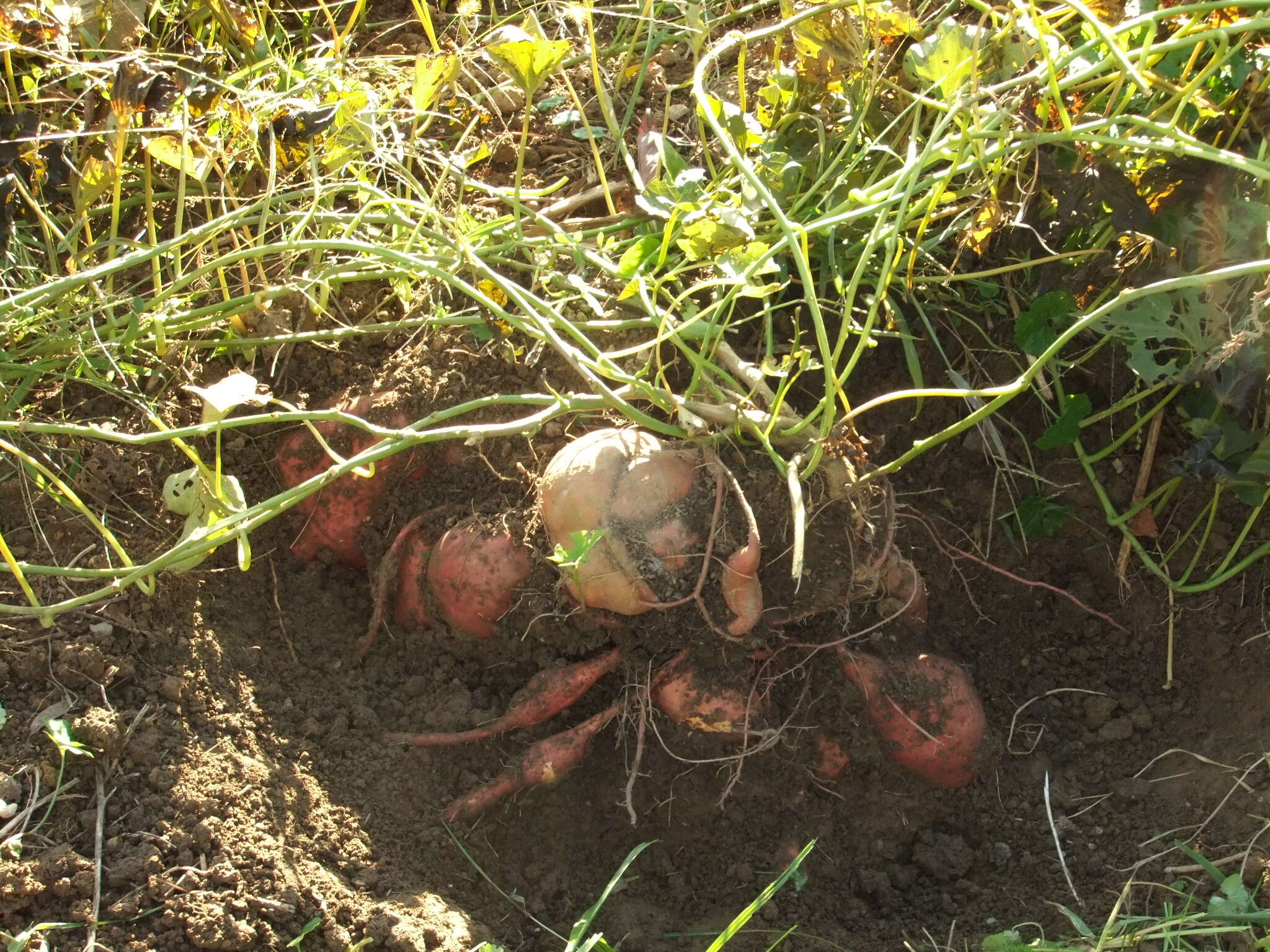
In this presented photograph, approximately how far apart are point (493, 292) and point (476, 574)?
505 mm

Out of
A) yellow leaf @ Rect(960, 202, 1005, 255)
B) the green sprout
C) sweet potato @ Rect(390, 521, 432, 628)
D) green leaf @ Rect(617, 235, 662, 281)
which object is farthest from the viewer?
sweet potato @ Rect(390, 521, 432, 628)

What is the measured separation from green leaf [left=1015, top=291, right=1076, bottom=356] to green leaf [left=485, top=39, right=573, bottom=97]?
2.78 ft

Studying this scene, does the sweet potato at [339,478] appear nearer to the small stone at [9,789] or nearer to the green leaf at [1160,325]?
the small stone at [9,789]

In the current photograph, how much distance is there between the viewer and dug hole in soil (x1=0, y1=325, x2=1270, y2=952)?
1.47 m

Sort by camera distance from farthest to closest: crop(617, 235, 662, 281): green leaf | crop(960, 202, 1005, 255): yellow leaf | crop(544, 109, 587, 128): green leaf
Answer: crop(544, 109, 587, 128): green leaf < crop(960, 202, 1005, 255): yellow leaf < crop(617, 235, 662, 281): green leaf

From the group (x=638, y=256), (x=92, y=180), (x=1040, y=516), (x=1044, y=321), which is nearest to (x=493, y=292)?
(x=638, y=256)

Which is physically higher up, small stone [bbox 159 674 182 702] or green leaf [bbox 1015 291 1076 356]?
green leaf [bbox 1015 291 1076 356]

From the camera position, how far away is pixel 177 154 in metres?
1.72

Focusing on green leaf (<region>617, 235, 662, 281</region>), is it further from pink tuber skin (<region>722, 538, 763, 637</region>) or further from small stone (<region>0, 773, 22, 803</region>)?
small stone (<region>0, 773, 22, 803</region>)

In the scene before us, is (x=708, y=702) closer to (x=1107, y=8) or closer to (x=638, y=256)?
(x=638, y=256)

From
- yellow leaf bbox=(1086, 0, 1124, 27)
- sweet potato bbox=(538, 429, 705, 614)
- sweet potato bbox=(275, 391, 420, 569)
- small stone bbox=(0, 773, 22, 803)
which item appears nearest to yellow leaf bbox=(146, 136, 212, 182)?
sweet potato bbox=(275, 391, 420, 569)

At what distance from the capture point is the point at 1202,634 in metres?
1.82

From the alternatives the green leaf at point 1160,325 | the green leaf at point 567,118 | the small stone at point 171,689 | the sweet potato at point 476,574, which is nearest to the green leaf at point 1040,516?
the green leaf at point 1160,325

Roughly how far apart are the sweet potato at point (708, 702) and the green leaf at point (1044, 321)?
73cm
